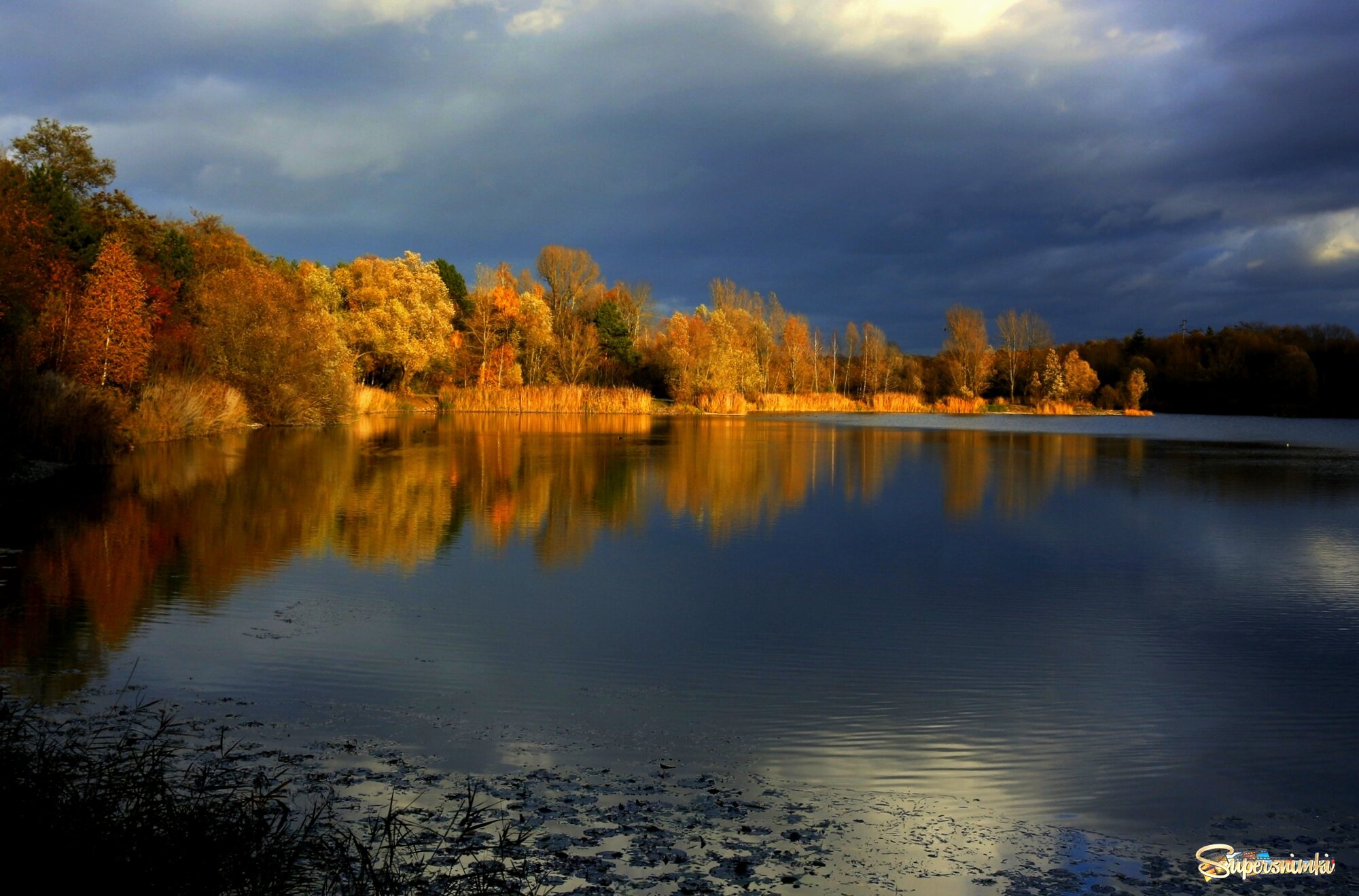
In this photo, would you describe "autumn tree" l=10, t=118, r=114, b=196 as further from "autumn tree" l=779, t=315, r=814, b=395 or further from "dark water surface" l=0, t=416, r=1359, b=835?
"autumn tree" l=779, t=315, r=814, b=395

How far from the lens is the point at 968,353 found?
73.0 m

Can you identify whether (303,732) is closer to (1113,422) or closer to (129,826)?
(129,826)

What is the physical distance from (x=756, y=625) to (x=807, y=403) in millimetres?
56363

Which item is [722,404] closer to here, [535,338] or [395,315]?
[535,338]

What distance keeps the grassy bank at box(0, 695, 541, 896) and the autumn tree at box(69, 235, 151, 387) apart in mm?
20437

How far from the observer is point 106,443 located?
65.7 feet

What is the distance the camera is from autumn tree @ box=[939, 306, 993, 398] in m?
72.6

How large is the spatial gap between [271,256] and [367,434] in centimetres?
2881

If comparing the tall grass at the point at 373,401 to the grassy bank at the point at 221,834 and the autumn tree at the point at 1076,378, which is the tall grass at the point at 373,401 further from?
the autumn tree at the point at 1076,378

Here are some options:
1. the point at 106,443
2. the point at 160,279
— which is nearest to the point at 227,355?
the point at 160,279

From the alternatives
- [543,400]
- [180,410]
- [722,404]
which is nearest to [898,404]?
[722,404]

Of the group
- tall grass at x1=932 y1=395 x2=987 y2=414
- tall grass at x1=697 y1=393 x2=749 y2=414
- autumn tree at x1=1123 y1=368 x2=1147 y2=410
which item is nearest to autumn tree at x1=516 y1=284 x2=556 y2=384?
tall grass at x1=697 y1=393 x2=749 y2=414

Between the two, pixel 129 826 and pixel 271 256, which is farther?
pixel 271 256

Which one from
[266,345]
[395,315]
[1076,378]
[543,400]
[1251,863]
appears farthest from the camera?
[1076,378]
